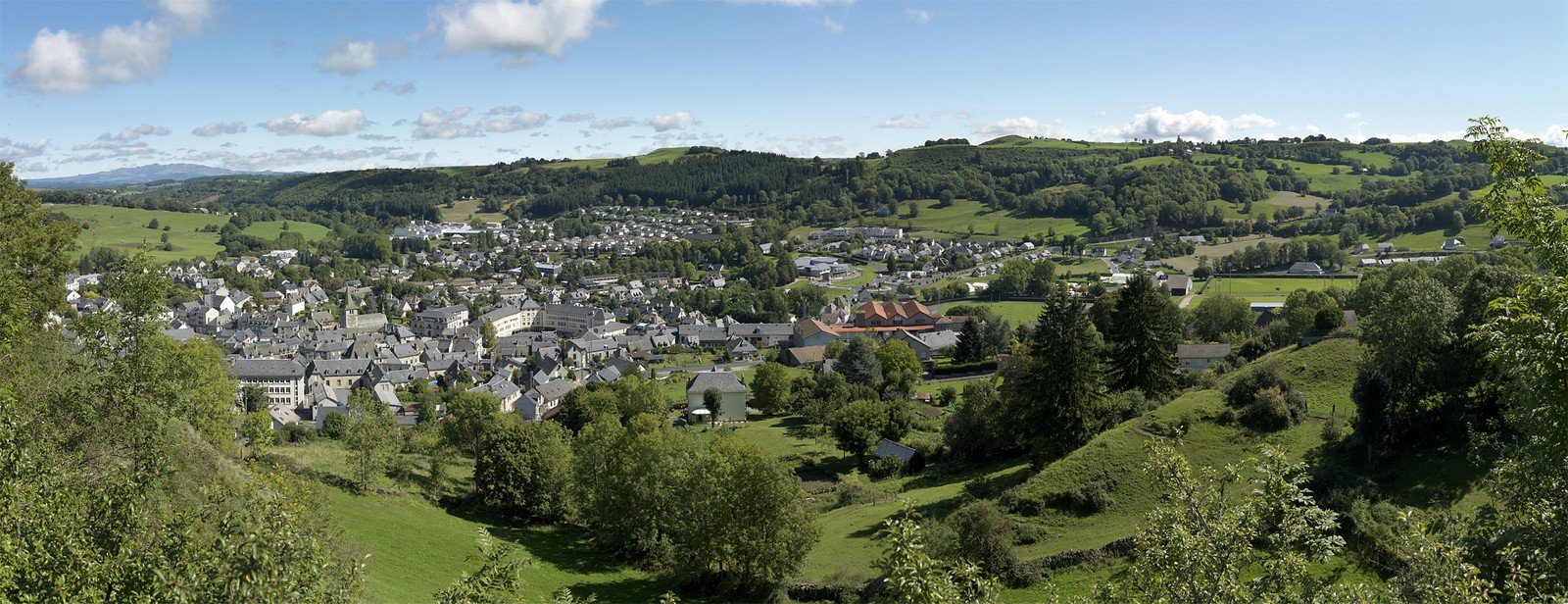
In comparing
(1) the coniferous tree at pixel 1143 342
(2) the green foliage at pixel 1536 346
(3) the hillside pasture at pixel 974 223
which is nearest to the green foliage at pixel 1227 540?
(2) the green foliage at pixel 1536 346

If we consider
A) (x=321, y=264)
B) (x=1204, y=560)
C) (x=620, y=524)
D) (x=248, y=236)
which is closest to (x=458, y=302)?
(x=321, y=264)

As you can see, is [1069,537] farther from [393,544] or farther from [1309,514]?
[393,544]

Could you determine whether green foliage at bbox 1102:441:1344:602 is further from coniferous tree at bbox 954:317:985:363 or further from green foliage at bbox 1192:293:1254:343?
coniferous tree at bbox 954:317:985:363

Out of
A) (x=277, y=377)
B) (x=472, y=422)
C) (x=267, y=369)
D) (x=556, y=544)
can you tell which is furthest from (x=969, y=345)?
(x=267, y=369)

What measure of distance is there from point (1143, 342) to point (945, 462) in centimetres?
873

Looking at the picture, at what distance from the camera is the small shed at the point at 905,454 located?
35.7 metres

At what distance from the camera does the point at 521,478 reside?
106ft

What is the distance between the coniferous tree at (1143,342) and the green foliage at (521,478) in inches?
829

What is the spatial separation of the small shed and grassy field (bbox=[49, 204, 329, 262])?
11977cm

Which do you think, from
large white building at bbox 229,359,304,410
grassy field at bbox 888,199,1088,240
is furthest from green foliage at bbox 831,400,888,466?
grassy field at bbox 888,199,1088,240

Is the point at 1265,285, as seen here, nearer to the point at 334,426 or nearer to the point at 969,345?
the point at 969,345

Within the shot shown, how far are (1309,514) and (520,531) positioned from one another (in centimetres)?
2794

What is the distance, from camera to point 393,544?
2525 centimetres

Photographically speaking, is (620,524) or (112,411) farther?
(620,524)
